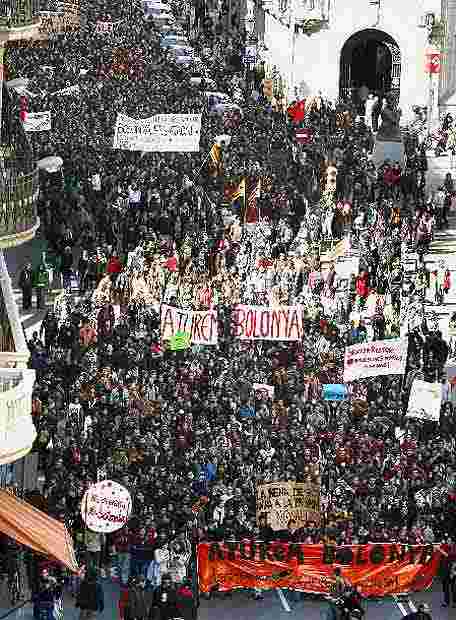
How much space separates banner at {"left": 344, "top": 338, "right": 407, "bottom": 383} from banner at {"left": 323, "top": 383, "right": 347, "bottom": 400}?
0.42 metres

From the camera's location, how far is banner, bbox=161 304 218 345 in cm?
4334

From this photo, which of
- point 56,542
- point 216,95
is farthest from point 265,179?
point 56,542

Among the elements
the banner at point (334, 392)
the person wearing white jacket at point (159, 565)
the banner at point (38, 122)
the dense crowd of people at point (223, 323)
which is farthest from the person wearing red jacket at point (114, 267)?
the person wearing white jacket at point (159, 565)

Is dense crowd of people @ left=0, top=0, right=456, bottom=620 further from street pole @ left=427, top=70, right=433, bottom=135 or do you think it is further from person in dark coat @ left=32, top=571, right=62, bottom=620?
street pole @ left=427, top=70, right=433, bottom=135

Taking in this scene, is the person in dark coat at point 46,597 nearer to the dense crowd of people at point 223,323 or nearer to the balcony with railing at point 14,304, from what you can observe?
the dense crowd of people at point 223,323

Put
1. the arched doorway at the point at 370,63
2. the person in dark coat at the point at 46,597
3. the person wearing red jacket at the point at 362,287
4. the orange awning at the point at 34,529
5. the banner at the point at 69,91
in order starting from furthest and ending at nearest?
1. the arched doorway at the point at 370,63
2. the banner at the point at 69,91
3. the person wearing red jacket at the point at 362,287
4. the person in dark coat at the point at 46,597
5. the orange awning at the point at 34,529

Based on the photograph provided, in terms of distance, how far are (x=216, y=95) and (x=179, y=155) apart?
22.1 feet

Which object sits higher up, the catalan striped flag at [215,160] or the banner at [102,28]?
the banner at [102,28]

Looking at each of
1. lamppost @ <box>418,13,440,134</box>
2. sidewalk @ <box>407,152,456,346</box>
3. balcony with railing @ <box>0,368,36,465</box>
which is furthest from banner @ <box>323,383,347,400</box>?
lamppost @ <box>418,13,440,134</box>

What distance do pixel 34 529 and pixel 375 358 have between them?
11.1 metres

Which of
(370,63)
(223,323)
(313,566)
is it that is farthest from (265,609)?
(370,63)

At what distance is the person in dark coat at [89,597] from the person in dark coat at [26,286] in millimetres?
13264

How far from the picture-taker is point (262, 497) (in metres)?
38.3

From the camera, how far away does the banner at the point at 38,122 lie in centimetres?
5522
